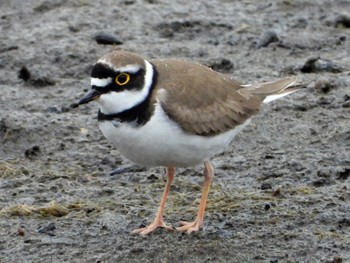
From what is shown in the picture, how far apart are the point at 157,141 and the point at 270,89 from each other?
5.36ft

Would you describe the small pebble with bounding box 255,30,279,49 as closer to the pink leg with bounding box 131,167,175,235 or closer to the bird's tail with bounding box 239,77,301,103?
the bird's tail with bounding box 239,77,301,103

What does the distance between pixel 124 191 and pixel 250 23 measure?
4.12 m

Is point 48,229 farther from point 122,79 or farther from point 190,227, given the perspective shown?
point 122,79

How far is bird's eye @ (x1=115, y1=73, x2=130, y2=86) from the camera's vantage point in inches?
292

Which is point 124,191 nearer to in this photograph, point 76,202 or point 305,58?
point 76,202

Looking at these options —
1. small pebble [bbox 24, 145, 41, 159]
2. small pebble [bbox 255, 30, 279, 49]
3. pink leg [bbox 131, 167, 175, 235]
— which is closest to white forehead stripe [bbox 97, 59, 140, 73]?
pink leg [bbox 131, 167, 175, 235]

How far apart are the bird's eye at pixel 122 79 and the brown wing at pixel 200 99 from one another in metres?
0.25

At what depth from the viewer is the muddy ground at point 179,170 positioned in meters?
7.77

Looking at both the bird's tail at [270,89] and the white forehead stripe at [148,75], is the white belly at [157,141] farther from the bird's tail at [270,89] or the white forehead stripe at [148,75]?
the bird's tail at [270,89]

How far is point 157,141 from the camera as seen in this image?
7.34 m

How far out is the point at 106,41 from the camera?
1198 cm

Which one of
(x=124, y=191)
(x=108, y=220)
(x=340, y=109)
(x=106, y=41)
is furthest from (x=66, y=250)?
(x=106, y=41)

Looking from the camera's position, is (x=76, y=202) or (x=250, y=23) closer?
(x=76, y=202)

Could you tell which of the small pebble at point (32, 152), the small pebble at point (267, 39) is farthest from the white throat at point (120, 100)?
the small pebble at point (267, 39)
